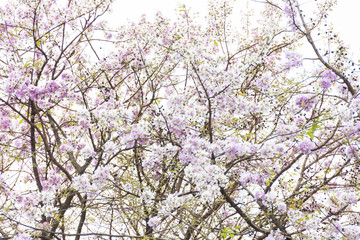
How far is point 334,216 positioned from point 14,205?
352 cm

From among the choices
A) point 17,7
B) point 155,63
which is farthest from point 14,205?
point 17,7

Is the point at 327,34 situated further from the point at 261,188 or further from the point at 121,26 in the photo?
the point at 121,26

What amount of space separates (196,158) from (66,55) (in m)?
3.30

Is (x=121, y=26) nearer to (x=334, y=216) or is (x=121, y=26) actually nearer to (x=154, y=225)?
(x=154, y=225)

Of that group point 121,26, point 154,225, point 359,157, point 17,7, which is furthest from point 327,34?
point 17,7

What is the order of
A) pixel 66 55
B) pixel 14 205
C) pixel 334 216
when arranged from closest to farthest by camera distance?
pixel 334 216
pixel 14 205
pixel 66 55

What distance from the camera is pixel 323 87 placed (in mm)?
3535

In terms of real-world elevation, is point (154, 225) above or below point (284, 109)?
below

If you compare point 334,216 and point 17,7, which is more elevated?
point 17,7

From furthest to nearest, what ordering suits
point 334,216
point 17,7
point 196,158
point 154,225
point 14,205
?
1. point 17,7
2. point 14,205
3. point 334,216
4. point 154,225
5. point 196,158

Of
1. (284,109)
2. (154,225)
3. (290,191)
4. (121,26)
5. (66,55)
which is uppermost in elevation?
(121,26)

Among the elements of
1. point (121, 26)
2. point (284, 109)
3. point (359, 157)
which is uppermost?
point (121, 26)

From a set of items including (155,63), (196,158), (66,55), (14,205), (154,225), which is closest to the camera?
(196,158)

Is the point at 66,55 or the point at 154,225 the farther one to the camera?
the point at 66,55
